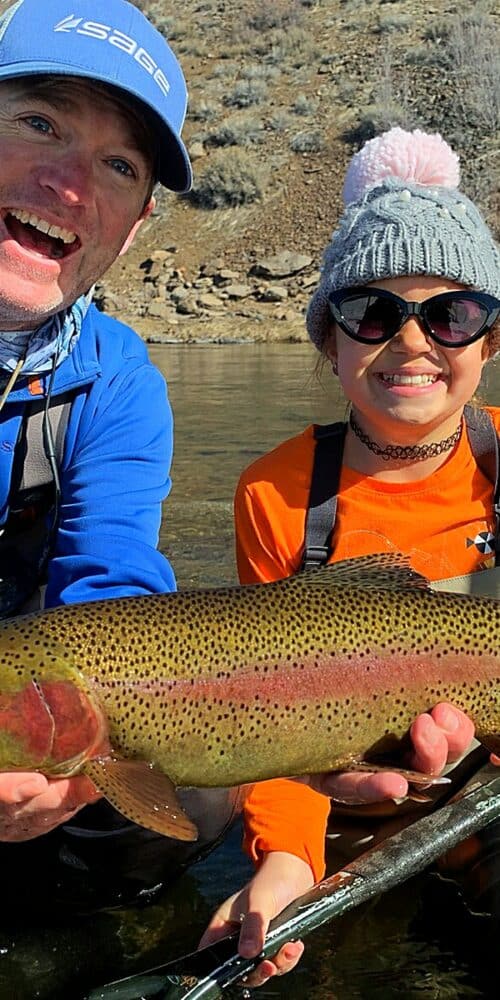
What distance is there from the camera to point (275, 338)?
Result: 22719 millimetres

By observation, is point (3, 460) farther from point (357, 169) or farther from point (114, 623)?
point (357, 169)

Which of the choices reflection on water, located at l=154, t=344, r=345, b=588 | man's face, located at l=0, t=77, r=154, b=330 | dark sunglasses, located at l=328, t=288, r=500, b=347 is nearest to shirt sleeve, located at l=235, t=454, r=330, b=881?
dark sunglasses, located at l=328, t=288, r=500, b=347

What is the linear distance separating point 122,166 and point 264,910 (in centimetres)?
208

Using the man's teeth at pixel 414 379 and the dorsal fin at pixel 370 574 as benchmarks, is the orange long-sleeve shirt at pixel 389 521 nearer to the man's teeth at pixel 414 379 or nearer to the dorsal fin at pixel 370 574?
the man's teeth at pixel 414 379

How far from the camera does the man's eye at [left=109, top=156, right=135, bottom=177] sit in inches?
122

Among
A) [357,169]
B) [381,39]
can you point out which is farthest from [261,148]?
[357,169]

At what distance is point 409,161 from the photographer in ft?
11.5

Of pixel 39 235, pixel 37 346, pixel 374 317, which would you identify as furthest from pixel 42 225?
pixel 374 317

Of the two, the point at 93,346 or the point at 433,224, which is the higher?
the point at 433,224

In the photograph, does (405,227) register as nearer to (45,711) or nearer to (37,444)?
(37,444)

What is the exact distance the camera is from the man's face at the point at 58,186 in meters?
2.97

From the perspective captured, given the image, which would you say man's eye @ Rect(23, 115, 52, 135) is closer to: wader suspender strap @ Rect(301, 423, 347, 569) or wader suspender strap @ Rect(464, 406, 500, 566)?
wader suspender strap @ Rect(301, 423, 347, 569)

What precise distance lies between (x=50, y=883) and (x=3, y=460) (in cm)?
128

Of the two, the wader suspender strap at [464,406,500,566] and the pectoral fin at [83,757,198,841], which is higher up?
the wader suspender strap at [464,406,500,566]
